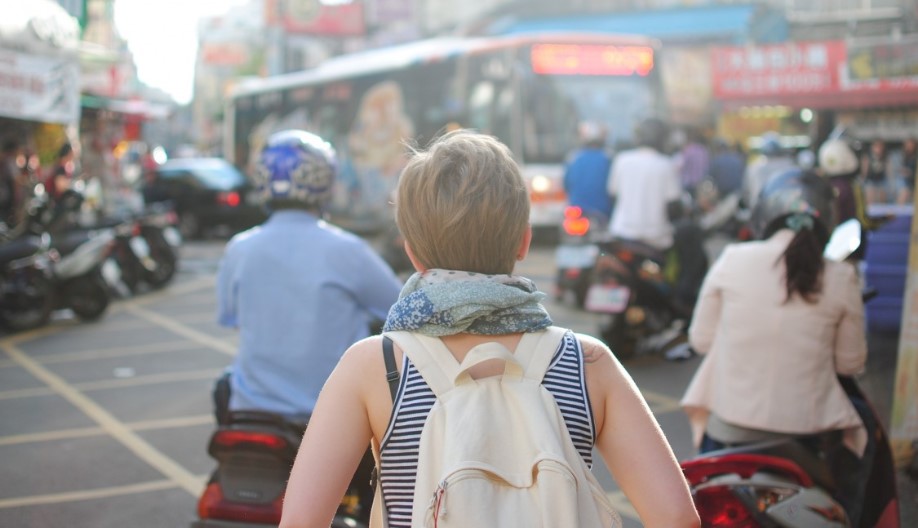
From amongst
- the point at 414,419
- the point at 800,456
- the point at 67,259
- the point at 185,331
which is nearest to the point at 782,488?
the point at 800,456

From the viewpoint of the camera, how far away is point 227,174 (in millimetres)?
22750

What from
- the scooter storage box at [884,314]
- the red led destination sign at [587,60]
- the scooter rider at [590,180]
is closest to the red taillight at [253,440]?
the scooter storage box at [884,314]

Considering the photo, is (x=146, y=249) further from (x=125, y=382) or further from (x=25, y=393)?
(x=25, y=393)

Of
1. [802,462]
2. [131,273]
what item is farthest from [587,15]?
[802,462]

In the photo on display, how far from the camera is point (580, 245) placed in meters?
10.4

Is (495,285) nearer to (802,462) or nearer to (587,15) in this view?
(802,462)

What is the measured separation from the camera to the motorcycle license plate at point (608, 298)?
858 centimetres

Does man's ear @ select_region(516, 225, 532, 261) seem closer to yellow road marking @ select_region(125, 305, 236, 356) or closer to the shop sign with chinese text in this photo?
yellow road marking @ select_region(125, 305, 236, 356)

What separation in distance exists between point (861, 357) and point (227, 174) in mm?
19951

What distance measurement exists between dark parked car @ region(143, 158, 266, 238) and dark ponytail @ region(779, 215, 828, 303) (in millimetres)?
18893

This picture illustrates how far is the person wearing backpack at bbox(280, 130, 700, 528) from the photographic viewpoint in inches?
75.8

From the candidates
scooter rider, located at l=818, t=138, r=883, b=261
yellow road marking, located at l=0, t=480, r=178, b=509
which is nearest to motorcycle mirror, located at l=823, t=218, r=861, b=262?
scooter rider, located at l=818, t=138, r=883, b=261

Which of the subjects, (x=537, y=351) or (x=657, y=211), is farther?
(x=657, y=211)

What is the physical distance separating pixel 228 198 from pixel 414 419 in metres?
20.7
